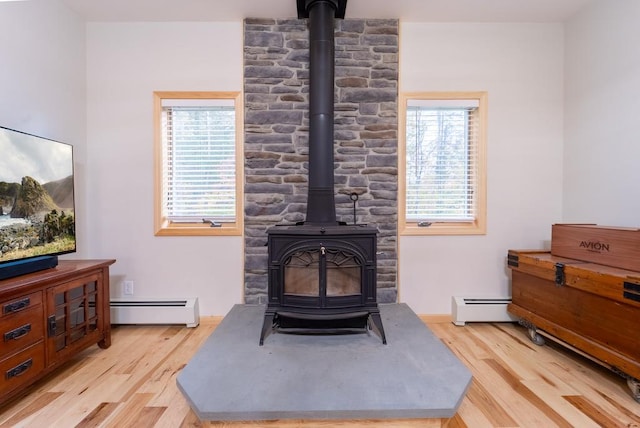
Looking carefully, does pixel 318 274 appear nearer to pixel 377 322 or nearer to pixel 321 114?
pixel 377 322

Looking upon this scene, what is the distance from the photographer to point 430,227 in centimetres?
300

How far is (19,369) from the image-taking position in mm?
1730

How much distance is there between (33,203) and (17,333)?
0.79 metres

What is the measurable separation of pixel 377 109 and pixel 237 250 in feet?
5.99

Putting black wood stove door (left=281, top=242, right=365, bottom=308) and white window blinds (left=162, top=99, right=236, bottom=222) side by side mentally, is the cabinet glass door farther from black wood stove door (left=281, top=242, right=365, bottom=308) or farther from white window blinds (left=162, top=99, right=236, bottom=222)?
black wood stove door (left=281, top=242, right=365, bottom=308)

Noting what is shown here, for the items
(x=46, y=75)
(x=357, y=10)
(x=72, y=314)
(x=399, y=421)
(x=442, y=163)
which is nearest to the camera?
(x=399, y=421)

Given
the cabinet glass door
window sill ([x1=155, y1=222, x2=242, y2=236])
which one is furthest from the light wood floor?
window sill ([x1=155, y1=222, x2=242, y2=236])

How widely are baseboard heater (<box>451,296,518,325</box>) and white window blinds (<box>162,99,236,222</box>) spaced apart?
2265 mm

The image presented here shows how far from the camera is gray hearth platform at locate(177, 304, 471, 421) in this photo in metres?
1.60

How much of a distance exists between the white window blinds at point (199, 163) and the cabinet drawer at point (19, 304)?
48.7 inches

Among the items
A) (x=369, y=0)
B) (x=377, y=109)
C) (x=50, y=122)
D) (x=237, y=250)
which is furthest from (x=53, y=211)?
(x=369, y=0)

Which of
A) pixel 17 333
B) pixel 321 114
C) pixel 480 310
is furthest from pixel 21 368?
pixel 480 310

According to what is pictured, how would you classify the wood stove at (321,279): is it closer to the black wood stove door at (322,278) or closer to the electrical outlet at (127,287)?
the black wood stove door at (322,278)

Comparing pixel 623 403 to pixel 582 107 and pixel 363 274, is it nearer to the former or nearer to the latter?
pixel 363 274
